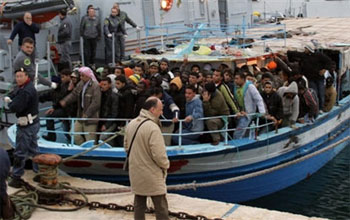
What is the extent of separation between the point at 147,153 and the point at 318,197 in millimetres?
6631

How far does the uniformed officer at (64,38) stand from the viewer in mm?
13801

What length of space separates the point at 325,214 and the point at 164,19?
28.4 feet

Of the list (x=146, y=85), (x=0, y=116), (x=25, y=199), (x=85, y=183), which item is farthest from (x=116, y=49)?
(x=25, y=199)

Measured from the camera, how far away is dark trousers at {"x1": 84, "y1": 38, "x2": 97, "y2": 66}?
49.7ft

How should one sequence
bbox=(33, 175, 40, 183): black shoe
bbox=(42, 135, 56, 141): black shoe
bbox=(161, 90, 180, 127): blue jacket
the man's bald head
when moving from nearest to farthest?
the man's bald head
bbox=(33, 175, 40, 183): black shoe
bbox=(161, 90, 180, 127): blue jacket
bbox=(42, 135, 56, 141): black shoe

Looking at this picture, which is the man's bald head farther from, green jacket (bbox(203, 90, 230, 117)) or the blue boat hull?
the blue boat hull

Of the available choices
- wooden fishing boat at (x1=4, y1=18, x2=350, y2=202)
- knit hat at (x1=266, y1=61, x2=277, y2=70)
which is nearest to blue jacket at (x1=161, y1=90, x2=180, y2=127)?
wooden fishing boat at (x1=4, y1=18, x2=350, y2=202)

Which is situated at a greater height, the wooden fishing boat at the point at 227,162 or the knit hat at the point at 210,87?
the knit hat at the point at 210,87

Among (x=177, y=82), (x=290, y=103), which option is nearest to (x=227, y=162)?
(x=177, y=82)

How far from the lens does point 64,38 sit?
13867 mm

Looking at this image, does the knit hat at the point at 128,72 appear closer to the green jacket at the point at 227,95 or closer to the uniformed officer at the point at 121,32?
the green jacket at the point at 227,95

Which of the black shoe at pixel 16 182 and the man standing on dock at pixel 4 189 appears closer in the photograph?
the man standing on dock at pixel 4 189

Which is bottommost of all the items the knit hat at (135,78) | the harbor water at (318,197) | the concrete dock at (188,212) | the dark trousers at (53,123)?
the harbor water at (318,197)

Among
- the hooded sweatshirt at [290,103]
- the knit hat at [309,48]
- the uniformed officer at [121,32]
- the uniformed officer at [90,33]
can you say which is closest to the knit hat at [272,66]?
the knit hat at [309,48]
